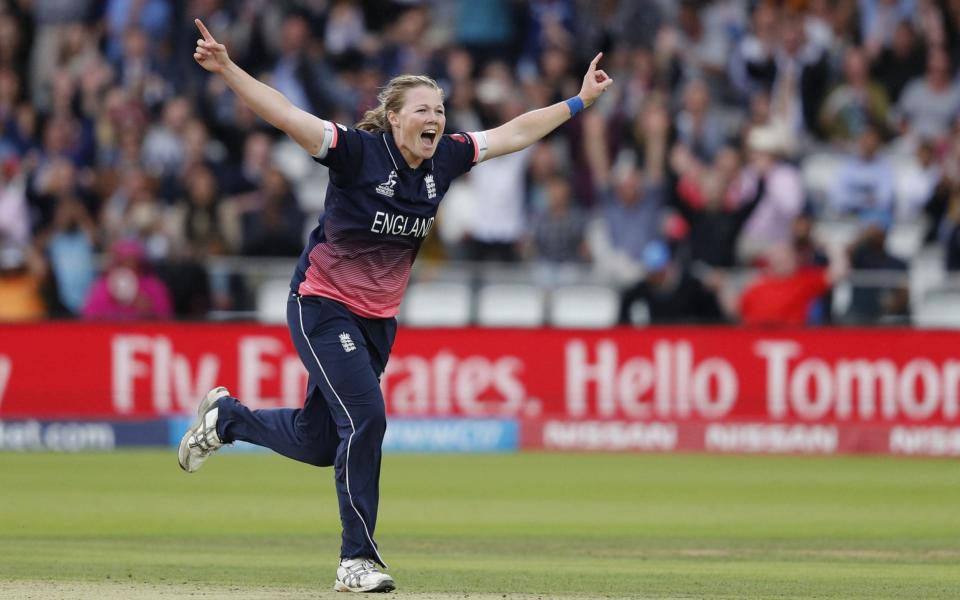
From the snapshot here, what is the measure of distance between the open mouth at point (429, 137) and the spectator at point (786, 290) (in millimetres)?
8807

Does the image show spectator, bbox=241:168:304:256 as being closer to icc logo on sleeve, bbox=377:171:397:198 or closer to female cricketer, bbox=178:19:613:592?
female cricketer, bbox=178:19:613:592

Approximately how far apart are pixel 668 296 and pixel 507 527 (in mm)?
5993

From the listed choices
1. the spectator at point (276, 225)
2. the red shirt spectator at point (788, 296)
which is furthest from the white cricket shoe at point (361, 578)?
the spectator at point (276, 225)

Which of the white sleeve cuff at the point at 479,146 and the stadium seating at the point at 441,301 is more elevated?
the white sleeve cuff at the point at 479,146

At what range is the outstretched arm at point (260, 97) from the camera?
6914 mm

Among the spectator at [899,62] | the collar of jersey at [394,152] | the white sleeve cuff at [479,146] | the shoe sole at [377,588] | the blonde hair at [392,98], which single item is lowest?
the shoe sole at [377,588]

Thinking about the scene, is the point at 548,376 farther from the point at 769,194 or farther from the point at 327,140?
the point at 327,140

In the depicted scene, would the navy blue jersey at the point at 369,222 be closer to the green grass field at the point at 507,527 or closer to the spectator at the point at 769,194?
the green grass field at the point at 507,527

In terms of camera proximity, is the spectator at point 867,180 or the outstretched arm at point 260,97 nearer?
the outstretched arm at point 260,97

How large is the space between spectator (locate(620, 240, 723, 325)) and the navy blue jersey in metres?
8.48

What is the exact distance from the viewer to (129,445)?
15.6 meters

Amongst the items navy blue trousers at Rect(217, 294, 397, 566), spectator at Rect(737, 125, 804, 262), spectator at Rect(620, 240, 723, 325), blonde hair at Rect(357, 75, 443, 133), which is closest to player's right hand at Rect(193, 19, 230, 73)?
blonde hair at Rect(357, 75, 443, 133)

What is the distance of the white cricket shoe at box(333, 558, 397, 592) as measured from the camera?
7.20 metres

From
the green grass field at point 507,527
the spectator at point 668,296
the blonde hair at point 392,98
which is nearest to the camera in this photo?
the blonde hair at point 392,98
